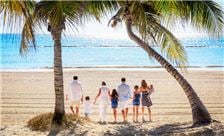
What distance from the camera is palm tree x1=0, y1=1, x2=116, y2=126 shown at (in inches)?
373

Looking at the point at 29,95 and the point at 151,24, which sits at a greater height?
the point at 151,24

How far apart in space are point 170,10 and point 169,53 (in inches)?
59.7

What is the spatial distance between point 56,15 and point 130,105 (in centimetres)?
581

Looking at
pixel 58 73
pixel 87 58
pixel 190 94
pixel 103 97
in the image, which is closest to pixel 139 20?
pixel 190 94

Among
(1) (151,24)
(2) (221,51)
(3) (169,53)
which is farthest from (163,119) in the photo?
(2) (221,51)

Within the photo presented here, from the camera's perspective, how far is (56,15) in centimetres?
1010

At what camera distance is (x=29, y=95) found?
57.3 feet

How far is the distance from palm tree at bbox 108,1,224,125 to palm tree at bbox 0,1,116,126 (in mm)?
719

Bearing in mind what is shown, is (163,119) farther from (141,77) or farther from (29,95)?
(141,77)

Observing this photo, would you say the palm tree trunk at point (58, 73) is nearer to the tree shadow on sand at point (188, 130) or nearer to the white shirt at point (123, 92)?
the white shirt at point (123, 92)

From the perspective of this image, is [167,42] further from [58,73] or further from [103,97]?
[58,73]

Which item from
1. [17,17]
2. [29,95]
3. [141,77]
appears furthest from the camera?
[141,77]

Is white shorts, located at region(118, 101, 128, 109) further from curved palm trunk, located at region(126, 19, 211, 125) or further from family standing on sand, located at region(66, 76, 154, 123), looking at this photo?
curved palm trunk, located at region(126, 19, 211, 125)

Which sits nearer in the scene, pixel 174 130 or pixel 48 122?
pixel 174 130
